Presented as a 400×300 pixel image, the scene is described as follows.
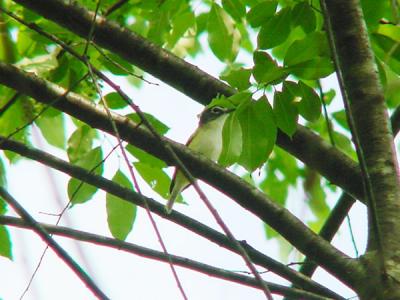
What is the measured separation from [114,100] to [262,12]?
40.2 inches

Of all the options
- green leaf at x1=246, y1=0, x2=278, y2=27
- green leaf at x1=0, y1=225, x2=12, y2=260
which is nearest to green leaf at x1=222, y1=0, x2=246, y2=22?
green leaf at x1=246, y1=0, x2=278, y2=27

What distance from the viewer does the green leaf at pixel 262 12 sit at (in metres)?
3.41

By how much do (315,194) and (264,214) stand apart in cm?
173

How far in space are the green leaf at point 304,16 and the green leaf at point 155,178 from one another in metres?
1.17

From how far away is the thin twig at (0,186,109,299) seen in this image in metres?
1.79

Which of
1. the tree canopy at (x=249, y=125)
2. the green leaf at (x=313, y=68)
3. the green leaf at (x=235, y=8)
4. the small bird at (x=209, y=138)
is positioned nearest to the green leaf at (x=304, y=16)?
the tree canopy at (x=249, y=125)

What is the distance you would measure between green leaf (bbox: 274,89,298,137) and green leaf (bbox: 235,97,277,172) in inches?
3.9

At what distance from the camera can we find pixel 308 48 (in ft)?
9.75

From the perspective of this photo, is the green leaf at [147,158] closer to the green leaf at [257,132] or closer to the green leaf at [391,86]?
the green leaf at [257,132]

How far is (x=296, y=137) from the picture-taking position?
12.1 ft

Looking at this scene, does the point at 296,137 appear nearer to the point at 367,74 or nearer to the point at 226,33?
the point at 367,74

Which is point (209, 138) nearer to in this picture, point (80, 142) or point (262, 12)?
point (80, 142)

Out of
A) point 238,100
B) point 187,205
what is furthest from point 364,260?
point 187,205

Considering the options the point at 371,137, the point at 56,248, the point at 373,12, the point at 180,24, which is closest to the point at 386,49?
the point at 373,12
